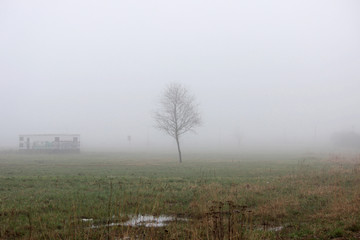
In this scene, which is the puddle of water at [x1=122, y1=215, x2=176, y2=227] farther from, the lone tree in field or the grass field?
the lone tree in field

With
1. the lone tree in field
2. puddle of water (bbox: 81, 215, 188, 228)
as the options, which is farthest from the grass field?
the lone tree in field

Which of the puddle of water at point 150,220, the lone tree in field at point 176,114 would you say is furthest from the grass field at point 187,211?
the lone tree in field at point 176,114

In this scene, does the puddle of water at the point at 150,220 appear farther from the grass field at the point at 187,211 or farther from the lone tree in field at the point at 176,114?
the lone tree in field at the point at 176,114

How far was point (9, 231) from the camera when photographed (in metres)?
8.29

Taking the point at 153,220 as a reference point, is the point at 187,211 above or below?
below

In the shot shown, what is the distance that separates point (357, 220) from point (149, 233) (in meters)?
6.08

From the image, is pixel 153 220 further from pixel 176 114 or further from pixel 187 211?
pixel 176 114

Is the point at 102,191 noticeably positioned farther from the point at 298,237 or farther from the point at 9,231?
the point at 298,237

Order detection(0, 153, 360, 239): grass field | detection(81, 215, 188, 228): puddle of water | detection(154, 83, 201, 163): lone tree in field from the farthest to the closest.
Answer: detection(154, 83, 201, 163): lone tree in field
detection(81, 215, 188, 228): puddle of water
detection(0, 153, 360, 239): grass field

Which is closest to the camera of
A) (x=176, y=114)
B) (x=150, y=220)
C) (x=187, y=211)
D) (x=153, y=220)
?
(x=153, y=220)

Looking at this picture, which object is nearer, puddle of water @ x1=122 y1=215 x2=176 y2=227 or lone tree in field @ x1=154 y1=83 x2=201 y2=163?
puddle of water @ x1=122 y1=215 x2=176 y2=227

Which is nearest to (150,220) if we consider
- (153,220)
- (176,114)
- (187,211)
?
(153,220)

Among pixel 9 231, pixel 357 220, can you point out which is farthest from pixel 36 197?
pixel 357 220

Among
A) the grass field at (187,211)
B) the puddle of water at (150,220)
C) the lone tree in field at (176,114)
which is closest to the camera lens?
the grass field at (187,211)
